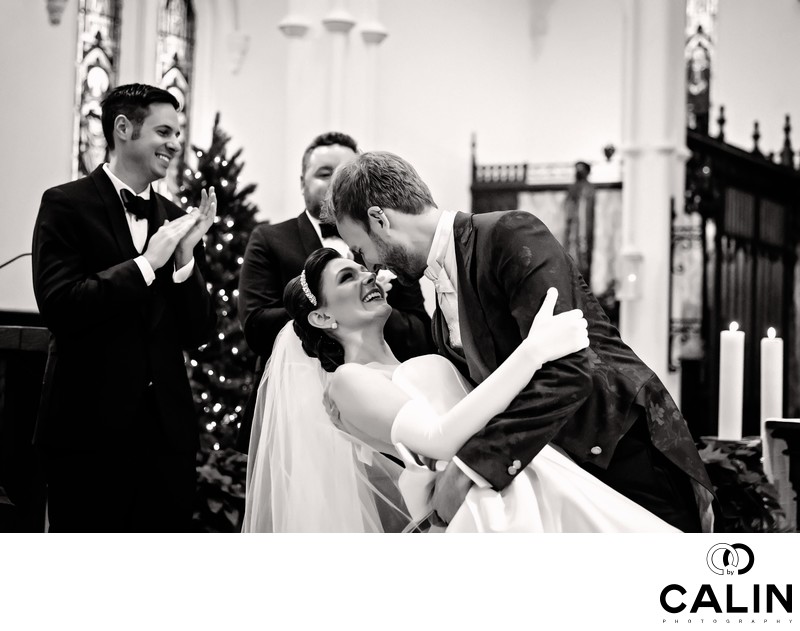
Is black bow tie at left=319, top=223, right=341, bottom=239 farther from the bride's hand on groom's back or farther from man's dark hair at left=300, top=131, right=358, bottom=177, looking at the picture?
the bride's hand on groom's back

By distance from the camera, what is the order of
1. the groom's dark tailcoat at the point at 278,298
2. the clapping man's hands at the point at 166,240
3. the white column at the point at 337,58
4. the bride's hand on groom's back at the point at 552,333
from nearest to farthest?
the bride's hand on groom's back at the point at 552,333 < the clapping man's hands at the point at 166,240 < the groom's dark tailcoat at the point at 278,298 < the white column at the point at 337,58

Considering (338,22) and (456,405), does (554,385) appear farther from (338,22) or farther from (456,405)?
(338,22)

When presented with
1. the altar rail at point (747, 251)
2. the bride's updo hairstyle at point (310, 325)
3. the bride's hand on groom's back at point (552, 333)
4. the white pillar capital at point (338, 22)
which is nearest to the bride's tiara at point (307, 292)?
the bride's updo hairstyle at point (310, 325)

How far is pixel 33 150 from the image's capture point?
9.66m

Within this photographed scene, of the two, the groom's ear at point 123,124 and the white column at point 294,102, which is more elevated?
the white column at point 294,102

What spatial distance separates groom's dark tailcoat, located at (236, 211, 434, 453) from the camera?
336cm

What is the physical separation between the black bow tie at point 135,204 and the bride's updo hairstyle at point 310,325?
539 millimetres

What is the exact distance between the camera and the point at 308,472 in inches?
122

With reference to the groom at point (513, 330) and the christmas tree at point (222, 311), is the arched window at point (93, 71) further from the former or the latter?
the groom at point (513, 330)

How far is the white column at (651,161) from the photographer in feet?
33.4

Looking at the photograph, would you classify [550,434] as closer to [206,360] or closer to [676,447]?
[676,447]

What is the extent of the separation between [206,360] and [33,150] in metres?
4.29

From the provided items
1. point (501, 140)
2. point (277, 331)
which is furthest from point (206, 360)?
point (501, 140)

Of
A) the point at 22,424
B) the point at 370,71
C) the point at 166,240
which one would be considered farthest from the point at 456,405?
the point at 370,71
